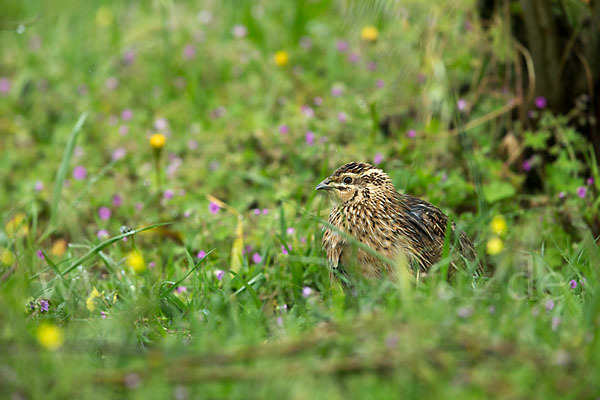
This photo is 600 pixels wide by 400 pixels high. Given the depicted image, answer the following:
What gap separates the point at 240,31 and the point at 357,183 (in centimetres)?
350

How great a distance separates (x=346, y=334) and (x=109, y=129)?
4.40 meters

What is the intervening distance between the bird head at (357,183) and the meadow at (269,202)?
22cm

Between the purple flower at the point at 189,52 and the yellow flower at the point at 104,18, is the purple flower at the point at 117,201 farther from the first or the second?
the yellow flower at the point at 104,18

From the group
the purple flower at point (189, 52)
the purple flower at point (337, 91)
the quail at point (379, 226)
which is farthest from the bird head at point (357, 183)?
the purple flower at point (189, 52)

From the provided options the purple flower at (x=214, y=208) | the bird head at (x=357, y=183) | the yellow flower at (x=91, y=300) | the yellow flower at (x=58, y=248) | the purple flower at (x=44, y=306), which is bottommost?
the yellow flower at (x=58, y=248)

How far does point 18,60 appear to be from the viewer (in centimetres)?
715

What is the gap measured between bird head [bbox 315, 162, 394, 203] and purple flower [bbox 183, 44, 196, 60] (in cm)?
330

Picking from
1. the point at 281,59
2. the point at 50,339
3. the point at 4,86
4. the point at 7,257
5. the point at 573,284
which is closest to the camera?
the point at 50,339

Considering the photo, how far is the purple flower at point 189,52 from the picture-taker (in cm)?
691

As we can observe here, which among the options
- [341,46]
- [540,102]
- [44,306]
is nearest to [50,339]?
[44,306]

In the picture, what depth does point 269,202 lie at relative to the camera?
5.18 m

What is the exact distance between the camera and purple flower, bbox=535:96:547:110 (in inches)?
193

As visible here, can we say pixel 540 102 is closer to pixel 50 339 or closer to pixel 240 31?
pixel 240 31

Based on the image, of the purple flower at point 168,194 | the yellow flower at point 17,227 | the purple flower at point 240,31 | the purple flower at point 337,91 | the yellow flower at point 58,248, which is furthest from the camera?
the purple flower at point 240,31
